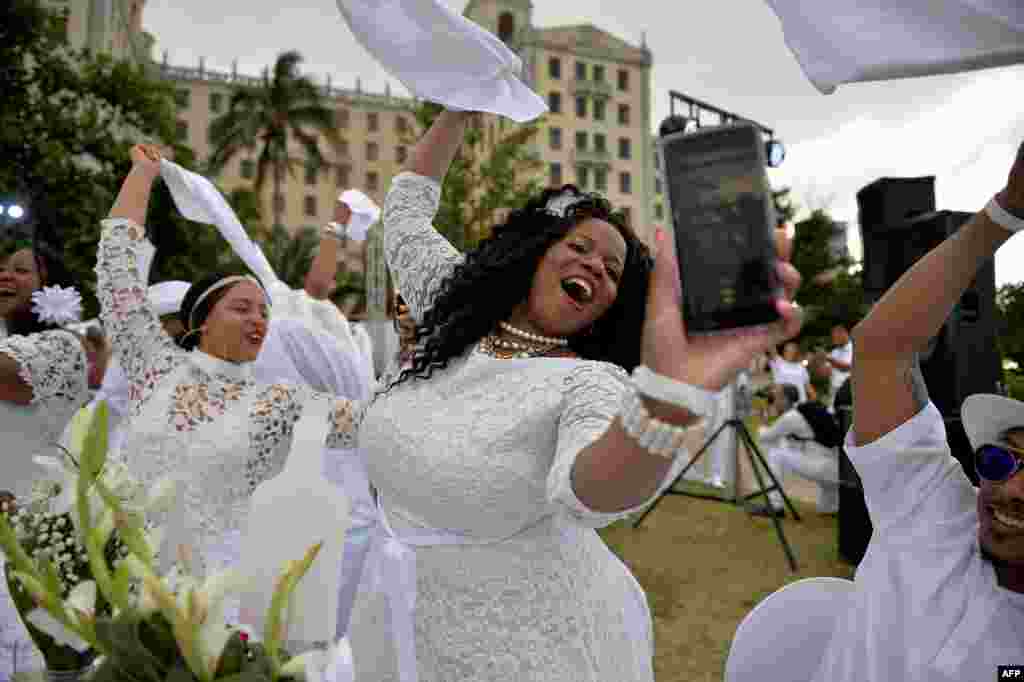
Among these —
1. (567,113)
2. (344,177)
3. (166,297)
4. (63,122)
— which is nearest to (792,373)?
(166,297)

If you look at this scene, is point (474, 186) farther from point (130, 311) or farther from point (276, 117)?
point (276, 117)

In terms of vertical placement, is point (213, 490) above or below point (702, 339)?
below

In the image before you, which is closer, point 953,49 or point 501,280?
point 953,49

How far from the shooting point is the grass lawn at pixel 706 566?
4.56 metres

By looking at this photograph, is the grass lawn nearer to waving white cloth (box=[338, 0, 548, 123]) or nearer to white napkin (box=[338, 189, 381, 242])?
white napkin (box=[338, 189, 381, 242])

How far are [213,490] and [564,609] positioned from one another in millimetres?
1439

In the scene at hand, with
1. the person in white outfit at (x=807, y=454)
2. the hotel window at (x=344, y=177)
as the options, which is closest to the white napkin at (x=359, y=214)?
the person in white outfit at (x=807, y=454)

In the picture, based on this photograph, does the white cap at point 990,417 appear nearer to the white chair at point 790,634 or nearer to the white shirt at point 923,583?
the white shirt at point 923,583

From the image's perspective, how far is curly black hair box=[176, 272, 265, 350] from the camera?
8.81ft

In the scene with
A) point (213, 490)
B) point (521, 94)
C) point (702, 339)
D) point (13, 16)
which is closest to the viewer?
point (702, 339)

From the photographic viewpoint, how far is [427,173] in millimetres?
2117

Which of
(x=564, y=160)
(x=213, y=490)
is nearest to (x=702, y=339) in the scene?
(x=213, y=490)

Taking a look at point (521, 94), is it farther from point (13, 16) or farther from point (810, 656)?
point (13, 16)

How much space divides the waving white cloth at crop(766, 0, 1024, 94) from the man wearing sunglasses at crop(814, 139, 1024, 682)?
455 millimetres
